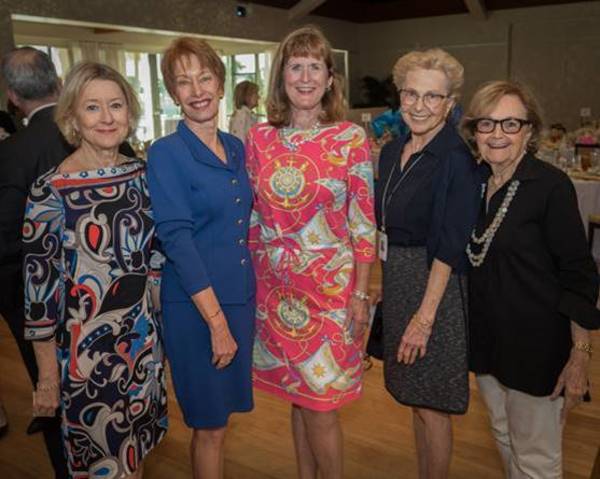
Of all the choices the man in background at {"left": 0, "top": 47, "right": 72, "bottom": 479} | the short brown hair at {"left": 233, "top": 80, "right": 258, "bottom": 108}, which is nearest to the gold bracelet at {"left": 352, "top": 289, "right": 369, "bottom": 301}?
the man in background at {"left": 0, "top": 47, "right": 72, "bottom": 479}

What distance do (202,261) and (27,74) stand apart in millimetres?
1112

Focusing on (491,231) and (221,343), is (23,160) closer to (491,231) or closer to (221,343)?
(221,343)

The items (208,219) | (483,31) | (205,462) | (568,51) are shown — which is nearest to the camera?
(208,219)

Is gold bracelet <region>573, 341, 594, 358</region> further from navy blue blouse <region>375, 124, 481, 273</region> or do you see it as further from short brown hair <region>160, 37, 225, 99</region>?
short brown hair <region>160, 37, 225, 99</region>

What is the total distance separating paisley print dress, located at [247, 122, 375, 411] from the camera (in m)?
1.75

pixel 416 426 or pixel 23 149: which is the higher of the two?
pixel 23 149

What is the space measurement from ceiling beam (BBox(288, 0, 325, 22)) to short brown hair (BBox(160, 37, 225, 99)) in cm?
936

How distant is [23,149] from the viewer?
6.46ft

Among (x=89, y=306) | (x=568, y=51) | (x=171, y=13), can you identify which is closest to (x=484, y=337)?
(x=89, y=306)

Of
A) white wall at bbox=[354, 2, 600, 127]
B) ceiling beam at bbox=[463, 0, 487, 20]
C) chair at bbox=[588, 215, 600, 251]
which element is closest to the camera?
chair at bbox=[588, 215, 600, 251]

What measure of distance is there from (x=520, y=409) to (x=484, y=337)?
0.24 meters

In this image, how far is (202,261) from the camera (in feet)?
5.50

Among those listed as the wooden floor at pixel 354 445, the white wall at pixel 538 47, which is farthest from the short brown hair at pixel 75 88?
the white wall at pixel 538 47

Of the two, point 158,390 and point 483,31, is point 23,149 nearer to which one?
point 158,390
